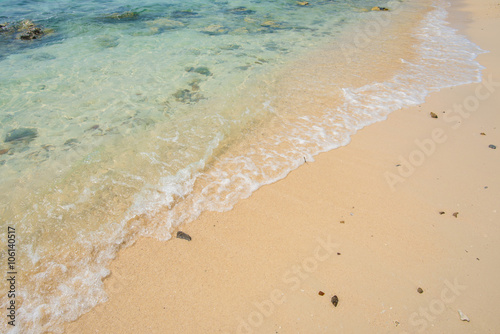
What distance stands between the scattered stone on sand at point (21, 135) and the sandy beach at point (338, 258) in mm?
3558

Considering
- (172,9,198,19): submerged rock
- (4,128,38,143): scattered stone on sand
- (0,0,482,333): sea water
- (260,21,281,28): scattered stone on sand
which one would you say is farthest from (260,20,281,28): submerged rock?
(4,128,38,143): scattered stone on sand

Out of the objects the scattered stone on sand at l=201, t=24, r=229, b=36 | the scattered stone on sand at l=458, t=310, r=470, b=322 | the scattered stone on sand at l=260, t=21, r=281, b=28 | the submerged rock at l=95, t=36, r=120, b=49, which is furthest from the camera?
the scattered stone on sand at l=260, t=21, r=281, b=28

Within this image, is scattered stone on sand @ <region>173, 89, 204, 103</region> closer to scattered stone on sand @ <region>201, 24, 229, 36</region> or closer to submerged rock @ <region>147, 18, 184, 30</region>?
scattered stone on sand @ <region>201, 24, 229, 36</region>

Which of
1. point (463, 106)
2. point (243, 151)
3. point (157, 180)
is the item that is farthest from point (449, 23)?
point (157, 180)

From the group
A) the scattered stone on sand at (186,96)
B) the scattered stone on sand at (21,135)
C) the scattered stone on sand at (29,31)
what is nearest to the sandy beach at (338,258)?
the scattered stone on sand at (186,96)

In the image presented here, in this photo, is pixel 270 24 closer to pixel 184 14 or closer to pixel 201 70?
pixel 184 14

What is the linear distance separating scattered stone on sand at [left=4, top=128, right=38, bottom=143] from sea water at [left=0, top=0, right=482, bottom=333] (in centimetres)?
3

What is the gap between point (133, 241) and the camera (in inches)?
141

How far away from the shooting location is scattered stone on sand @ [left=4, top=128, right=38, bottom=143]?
5.23 metres

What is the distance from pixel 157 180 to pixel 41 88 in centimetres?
475

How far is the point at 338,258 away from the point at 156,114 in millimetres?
4585

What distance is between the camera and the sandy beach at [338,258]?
282 centimetres

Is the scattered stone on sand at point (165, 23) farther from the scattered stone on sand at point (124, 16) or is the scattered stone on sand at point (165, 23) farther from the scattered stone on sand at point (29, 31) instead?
the scattered stone on sand at point (29, 31)

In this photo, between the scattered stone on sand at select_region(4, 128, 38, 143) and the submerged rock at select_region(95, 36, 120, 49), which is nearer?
the scattered stone on sand at select_region(4, 128, 38, 143)
